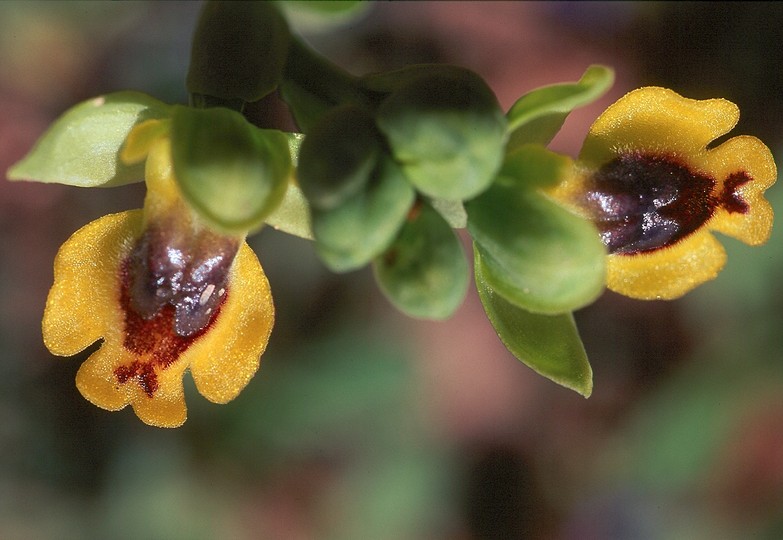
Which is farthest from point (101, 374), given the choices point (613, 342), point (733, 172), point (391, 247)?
point (613, 342)

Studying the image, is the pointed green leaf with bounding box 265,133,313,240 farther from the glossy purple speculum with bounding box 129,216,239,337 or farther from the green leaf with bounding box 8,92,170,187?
the green leaf with bounding box 8,92,170,187

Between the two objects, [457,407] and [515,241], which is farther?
[457,407]

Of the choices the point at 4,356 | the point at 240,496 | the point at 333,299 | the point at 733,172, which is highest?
the point at 733,172

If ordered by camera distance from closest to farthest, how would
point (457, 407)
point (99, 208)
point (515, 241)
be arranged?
1. point (515, 241)
2. point (99, 208)
3. point (457, 407)

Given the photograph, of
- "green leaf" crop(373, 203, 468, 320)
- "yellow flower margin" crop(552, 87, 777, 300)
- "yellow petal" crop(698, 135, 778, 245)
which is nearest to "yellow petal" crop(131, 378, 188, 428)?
"green leaf" crop(373, 203, 468, 320)

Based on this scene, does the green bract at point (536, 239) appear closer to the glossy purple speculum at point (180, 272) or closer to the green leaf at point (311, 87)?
the green leaf at point (311, 87)

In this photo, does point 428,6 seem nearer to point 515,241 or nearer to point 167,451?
point 167,451
